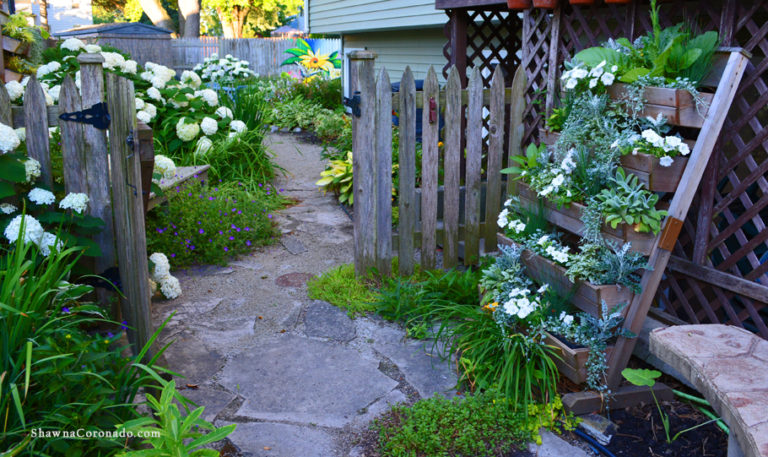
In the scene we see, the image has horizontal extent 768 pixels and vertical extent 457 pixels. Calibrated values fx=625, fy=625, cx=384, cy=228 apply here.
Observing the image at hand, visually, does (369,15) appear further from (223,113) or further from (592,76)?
(592,76)

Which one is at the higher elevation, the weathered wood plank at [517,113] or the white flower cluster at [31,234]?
the weathered wood plank at [517,113]

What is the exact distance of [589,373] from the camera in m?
3.06

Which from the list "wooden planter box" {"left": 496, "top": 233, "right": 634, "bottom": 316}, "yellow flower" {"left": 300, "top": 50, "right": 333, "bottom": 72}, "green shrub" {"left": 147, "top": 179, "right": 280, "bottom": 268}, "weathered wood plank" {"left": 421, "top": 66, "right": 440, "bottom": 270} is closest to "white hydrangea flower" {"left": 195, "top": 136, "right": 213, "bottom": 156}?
"green shrub" {"left": 147, "top": 179, "right": 280, "bottom": 268}

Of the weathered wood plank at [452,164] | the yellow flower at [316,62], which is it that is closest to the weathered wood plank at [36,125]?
the weathered wood plank at [452,164]

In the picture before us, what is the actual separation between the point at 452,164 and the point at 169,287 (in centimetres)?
222

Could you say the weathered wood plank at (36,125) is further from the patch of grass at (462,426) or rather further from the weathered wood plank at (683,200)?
the weathered wood plank at (683,200)

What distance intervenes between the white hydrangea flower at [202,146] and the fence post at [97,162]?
3.87 metres

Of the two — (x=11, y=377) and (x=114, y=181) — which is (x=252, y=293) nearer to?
(x=114, y=181)

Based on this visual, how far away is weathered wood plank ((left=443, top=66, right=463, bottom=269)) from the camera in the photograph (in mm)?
4465

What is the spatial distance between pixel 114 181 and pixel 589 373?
252 centimetres

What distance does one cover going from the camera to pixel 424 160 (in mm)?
4613

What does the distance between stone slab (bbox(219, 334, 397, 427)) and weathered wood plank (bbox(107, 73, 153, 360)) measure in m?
0.56

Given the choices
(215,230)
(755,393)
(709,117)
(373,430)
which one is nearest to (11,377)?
(373,430)

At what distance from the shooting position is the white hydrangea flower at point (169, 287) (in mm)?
4434
